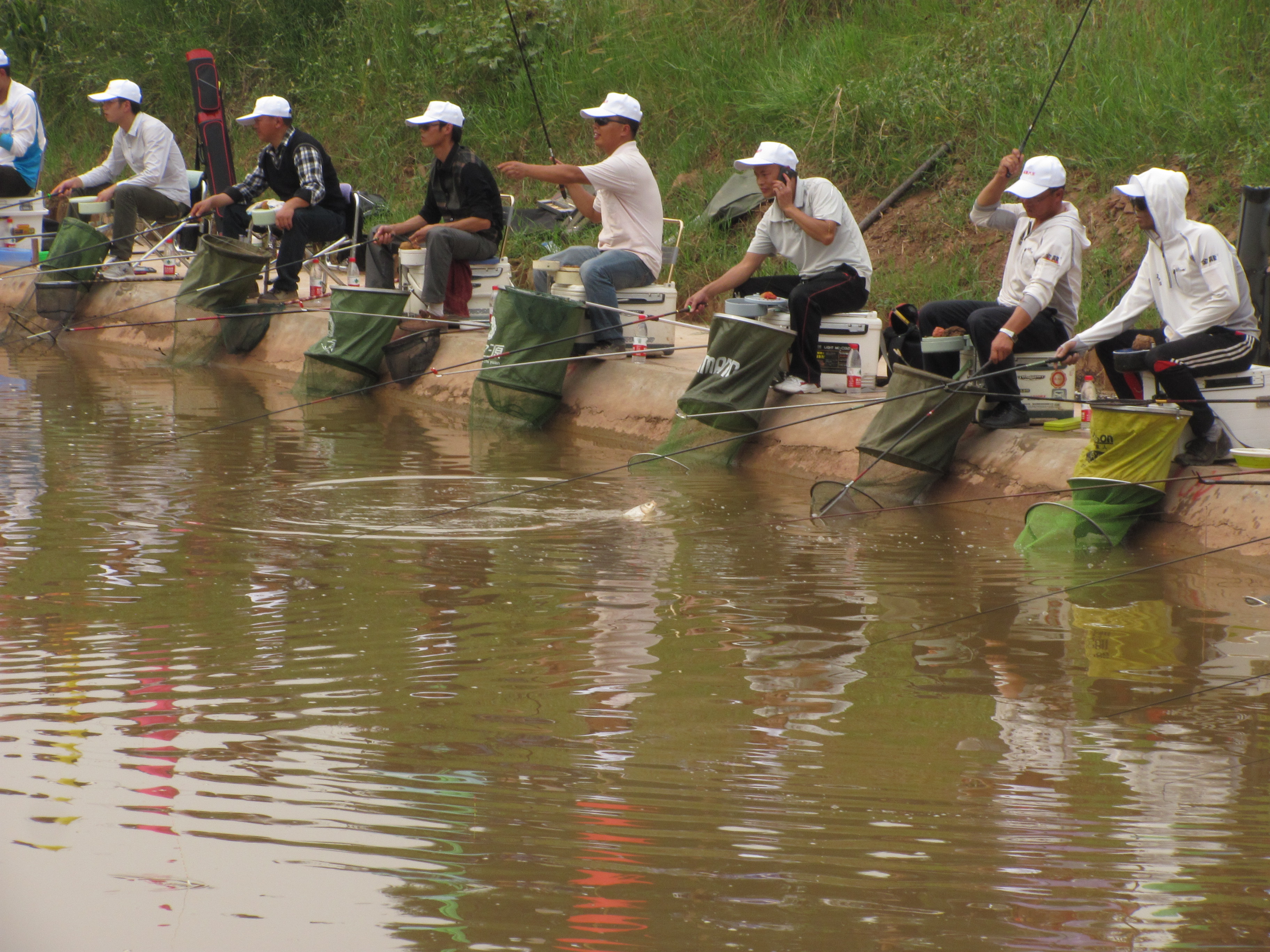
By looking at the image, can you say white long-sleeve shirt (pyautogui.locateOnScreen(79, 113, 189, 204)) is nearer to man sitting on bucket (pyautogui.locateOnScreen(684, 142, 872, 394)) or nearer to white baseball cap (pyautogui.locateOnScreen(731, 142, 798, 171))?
man sitting on bucket (pyautogui.locateOnScreen(684, 142, 872, 394))

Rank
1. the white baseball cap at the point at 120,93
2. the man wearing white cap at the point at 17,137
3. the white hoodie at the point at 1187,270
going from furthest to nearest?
the man wearing white cap at the point at 17,137 → the white baseball cap at the point at 120,93 → the white hoodie at the point at 1187,270

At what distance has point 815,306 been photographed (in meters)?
7.98

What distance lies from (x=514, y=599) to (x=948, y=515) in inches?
98.7

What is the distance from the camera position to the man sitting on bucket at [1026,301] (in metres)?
6.88

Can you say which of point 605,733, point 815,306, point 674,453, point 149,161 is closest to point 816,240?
point 815,306

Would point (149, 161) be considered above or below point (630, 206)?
above

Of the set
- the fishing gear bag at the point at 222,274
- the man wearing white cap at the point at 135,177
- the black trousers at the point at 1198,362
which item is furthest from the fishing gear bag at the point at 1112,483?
the man wearing white cap at the point at 135,177

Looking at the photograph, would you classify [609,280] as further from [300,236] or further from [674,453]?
[300,236]

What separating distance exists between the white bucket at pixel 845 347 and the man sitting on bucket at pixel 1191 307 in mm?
1893

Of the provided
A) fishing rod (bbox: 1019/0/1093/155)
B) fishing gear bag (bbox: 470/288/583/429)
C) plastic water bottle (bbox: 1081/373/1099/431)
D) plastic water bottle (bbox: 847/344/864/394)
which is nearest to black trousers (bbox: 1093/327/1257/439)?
plastic water bottle (bbox: 1081/373/1099/431)

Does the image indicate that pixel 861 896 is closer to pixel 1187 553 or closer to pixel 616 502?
pixel 1187 553

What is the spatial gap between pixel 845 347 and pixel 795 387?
13.8 inches

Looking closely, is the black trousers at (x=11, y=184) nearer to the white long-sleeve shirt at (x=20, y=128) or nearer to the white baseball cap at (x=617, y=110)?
the white long-sleeve shirt at (x=20, y=128)

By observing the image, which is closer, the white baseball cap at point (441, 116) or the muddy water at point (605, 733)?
the muddy water at point (605, 733)
